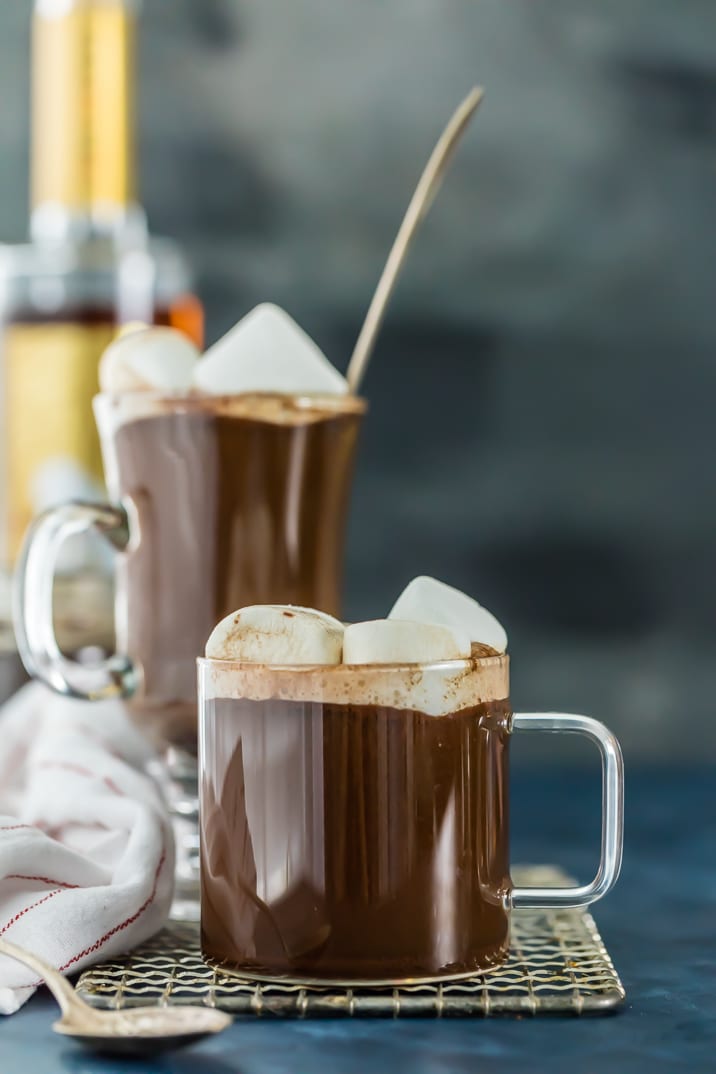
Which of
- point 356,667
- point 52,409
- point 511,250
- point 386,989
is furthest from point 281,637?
point 511,250

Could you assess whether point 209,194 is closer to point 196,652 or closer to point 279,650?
point 196,652

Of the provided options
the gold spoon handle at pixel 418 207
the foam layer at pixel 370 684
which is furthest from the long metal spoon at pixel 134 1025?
the gold spoon handle at pixel 418 207

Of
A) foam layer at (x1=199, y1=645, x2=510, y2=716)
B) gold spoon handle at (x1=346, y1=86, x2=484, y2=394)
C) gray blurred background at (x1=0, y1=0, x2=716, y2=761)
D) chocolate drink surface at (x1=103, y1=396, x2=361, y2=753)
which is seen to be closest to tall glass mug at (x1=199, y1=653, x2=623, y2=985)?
foam layer at (x1=199, y1=645, x2=510, y2=716)

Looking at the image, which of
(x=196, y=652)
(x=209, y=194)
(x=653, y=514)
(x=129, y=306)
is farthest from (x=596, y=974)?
(x=209, y=194)

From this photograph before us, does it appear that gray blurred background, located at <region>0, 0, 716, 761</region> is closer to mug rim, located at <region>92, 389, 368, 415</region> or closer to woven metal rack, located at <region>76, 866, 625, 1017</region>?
mug rim, located at <region>92, 389, 368, 415</region>

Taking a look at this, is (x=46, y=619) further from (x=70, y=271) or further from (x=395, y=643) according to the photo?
(x=70, y=271)

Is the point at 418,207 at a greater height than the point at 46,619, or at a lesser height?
greater

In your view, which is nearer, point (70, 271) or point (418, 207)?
point (418, 207)
